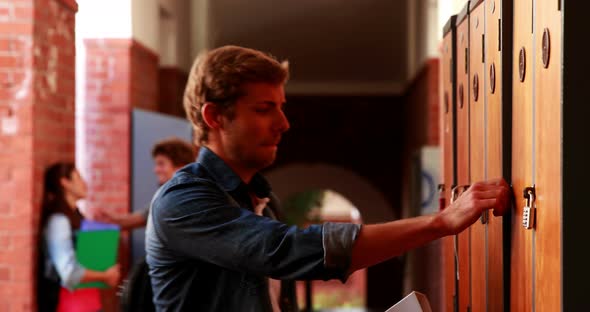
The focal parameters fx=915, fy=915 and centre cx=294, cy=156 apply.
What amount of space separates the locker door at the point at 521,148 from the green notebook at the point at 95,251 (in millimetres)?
2909

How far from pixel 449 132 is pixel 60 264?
89.5 inches

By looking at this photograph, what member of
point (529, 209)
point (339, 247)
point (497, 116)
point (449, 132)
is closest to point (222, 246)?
point (339, 247)

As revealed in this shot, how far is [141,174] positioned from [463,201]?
4.95 meters

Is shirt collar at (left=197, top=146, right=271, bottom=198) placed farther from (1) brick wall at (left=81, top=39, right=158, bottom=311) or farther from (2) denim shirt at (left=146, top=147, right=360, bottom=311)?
(1) brick wall at (left=81, top=39, right=158, bottom=311)

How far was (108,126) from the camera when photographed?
253 inches

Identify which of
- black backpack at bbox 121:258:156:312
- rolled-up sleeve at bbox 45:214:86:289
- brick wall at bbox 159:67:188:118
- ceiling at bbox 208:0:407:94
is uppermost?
ceiling at bbox 208:0:407:94

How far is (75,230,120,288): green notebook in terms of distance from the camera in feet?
14.6

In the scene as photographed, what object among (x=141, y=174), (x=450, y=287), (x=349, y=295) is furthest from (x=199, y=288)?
(x=349, y=295)

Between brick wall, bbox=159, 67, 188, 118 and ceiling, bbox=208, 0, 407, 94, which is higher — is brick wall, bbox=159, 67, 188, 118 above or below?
below

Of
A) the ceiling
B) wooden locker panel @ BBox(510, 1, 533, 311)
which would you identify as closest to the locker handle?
wooden locker panel @ BBox(510, 1, 533, 311)

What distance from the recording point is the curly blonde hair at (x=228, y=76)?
1852 mm

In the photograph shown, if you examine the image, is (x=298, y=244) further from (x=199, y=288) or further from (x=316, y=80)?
(x=316, y=80)

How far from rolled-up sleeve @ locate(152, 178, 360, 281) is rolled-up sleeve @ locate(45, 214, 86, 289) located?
2.58 m
